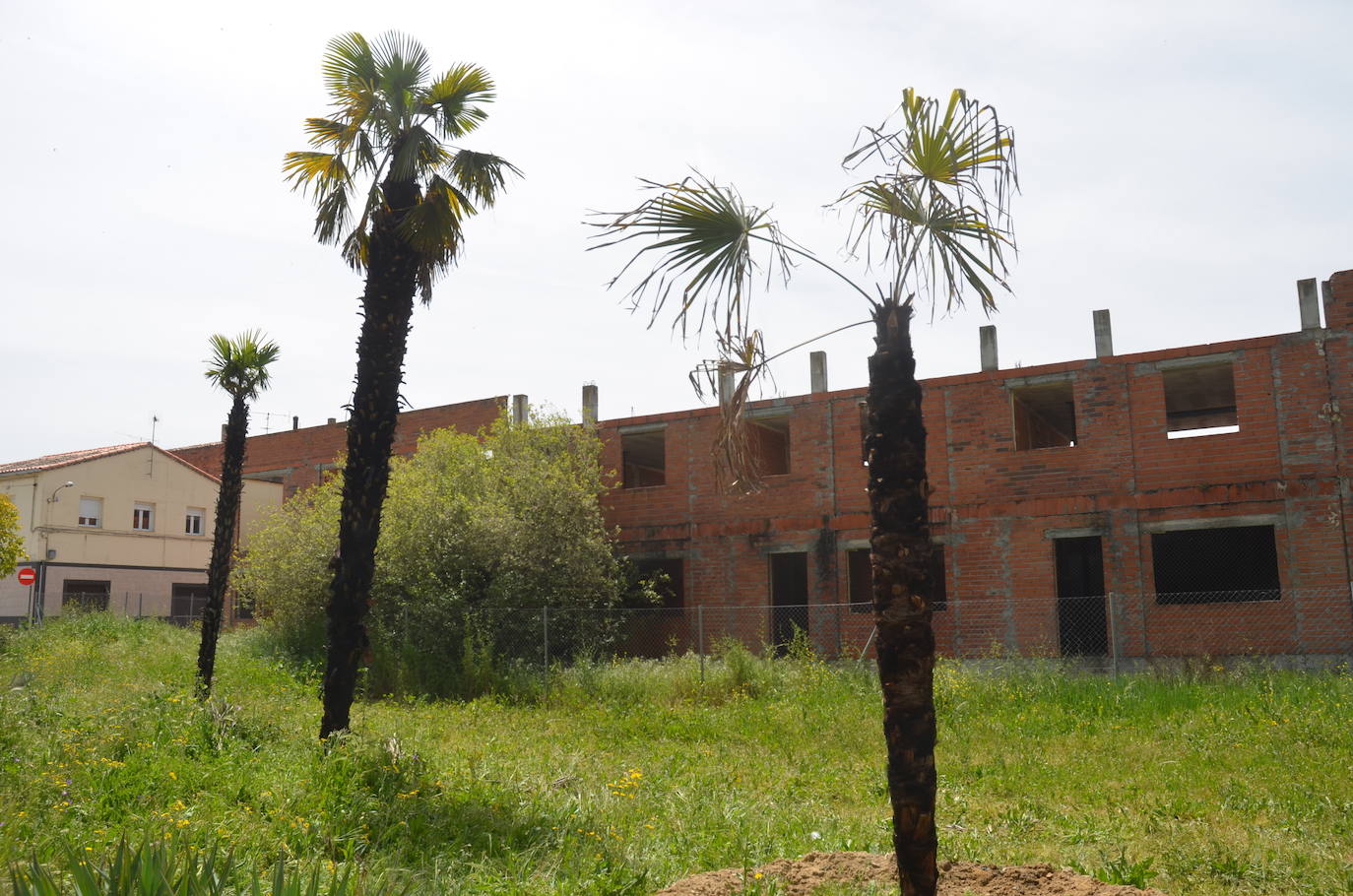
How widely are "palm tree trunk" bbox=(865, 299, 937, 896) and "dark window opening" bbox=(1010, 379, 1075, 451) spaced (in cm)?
1736

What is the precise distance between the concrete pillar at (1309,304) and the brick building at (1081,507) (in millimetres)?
37

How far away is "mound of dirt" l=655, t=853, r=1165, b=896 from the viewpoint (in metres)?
5.89

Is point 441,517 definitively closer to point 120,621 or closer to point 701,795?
point 120,621

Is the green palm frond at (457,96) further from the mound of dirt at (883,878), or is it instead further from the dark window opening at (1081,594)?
the dark window opening at (1081,594)

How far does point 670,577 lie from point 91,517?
27974mm

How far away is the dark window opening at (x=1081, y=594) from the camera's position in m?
21.9

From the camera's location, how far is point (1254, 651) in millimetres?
18891

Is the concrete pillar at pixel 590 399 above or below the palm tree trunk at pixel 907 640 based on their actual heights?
above

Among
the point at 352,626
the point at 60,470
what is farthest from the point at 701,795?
the point at 60,470

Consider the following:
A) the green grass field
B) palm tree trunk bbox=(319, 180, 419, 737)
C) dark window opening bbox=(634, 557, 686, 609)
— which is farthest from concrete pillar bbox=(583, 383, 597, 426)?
palm tree trunk bbox=(319, 180, 419, 737)

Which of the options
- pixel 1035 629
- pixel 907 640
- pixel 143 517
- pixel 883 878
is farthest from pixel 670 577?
pixel 143 517

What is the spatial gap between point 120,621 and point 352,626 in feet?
62.9

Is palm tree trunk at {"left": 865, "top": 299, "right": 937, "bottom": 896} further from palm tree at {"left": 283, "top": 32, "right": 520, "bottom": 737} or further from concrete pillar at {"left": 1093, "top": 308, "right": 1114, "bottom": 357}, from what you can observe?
concrete pillar at {"left": 1093, "top": 308, "right": 1114, "bottom": 357}

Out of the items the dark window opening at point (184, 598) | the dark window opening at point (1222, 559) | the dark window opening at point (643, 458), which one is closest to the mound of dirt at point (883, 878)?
the dark window opening at point (1222, 559)
